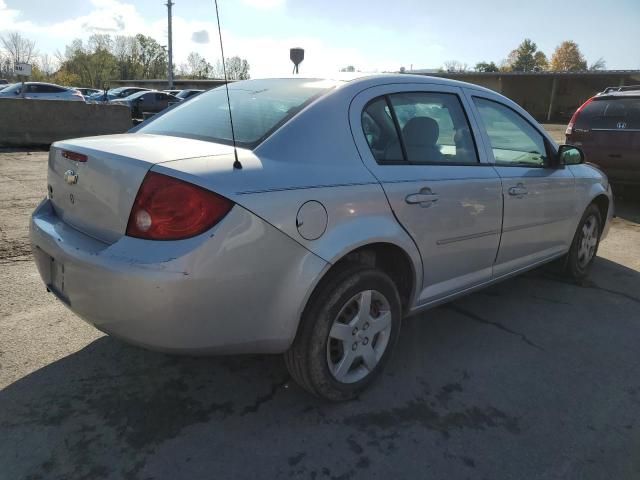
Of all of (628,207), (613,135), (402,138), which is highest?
(402,138)

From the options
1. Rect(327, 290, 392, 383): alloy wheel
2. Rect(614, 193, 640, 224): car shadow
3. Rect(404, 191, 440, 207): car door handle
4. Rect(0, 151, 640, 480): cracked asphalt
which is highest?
Rect(404, 191, 440, 207): car door handle

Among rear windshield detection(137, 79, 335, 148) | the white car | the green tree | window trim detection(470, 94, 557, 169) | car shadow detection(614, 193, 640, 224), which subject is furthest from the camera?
the green tree

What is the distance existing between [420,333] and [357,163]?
59.2 inches

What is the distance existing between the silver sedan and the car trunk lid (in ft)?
0.03

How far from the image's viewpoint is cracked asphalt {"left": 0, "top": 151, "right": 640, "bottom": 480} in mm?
2260

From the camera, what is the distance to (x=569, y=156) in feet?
13.5

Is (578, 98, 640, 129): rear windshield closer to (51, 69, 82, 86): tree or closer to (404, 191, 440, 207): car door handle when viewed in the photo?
(404, 191, 440, 207): car door handle

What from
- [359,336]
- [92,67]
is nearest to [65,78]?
[92,67]

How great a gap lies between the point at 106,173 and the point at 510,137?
2887 mm

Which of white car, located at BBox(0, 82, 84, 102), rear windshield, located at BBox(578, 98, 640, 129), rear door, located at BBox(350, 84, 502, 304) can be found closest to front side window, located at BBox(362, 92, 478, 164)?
rear door, located at BBox(350, 84, 502, 304)

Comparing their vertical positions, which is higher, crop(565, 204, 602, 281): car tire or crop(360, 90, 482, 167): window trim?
crop(360, 90, 482, 167): window trim

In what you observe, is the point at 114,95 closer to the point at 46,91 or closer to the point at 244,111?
the point at 46,91

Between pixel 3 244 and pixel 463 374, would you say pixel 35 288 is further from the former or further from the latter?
pixel 463 374

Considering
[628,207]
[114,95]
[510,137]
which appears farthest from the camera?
[114,95]
